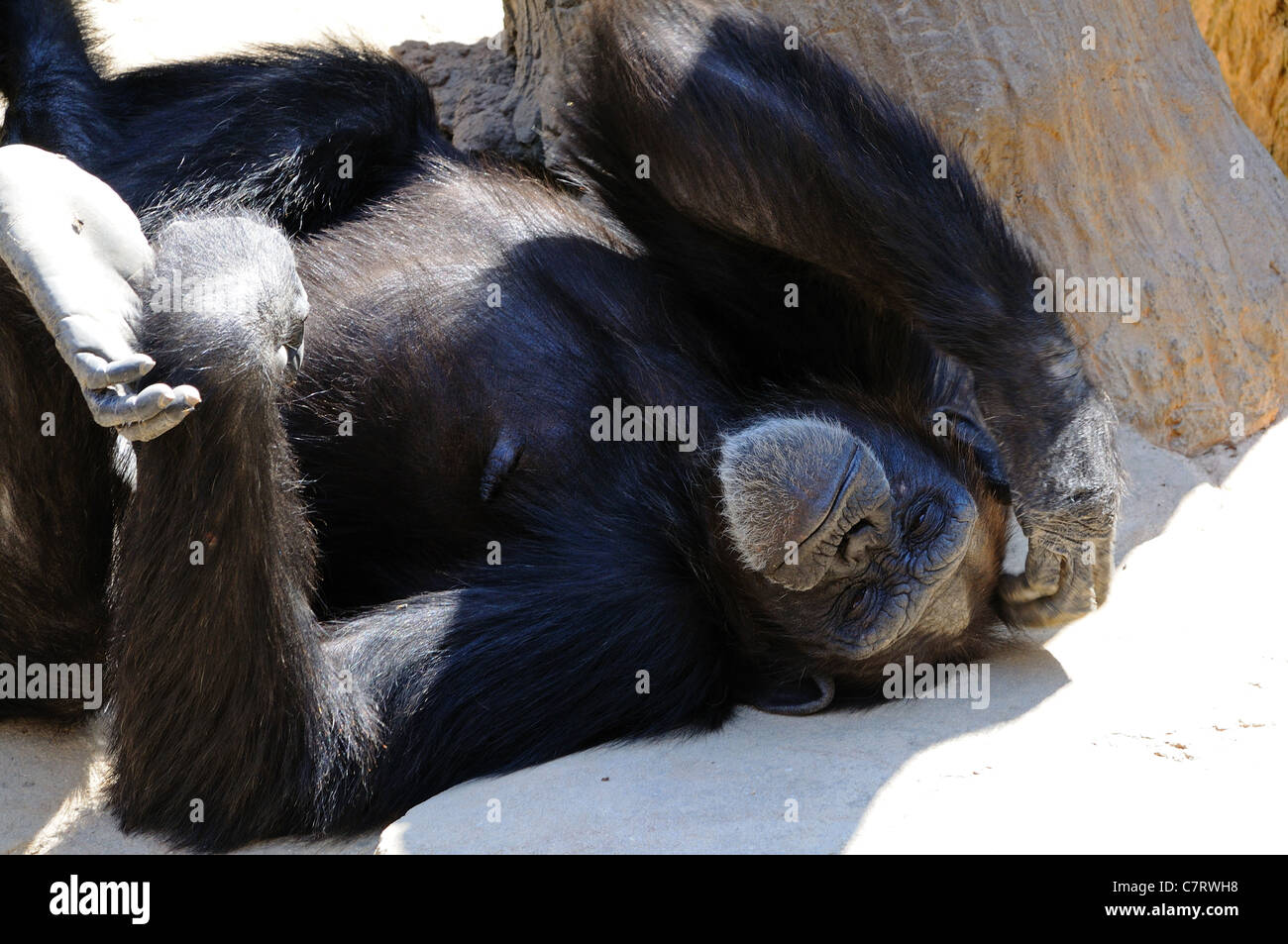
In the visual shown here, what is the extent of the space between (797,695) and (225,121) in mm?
2040

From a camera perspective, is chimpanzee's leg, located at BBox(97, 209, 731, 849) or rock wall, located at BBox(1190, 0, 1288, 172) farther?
rock wall, located at BBox(1190, 0, 1288, 172)

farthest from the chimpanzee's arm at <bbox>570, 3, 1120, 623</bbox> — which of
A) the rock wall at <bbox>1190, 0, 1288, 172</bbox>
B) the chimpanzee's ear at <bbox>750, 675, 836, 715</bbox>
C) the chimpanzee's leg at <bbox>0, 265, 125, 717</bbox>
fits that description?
the rock wall at <bbox>1190, 0, 1288, 172</bbox>

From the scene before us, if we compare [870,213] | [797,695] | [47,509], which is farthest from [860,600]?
[47,509]

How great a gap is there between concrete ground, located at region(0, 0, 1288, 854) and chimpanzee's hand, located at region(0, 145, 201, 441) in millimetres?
942

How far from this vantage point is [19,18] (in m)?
3.62

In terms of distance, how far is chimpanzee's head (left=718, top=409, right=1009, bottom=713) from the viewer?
2.81m

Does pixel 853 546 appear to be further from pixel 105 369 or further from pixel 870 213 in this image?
pixel 105 369

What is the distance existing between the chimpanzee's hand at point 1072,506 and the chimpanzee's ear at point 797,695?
1.68 ft

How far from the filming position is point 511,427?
3129 millimetres

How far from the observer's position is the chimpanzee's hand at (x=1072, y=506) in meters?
2.87

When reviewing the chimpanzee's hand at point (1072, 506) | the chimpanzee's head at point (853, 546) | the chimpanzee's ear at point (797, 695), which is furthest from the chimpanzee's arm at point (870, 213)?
the chimpanzee's ear at point (797, 695)

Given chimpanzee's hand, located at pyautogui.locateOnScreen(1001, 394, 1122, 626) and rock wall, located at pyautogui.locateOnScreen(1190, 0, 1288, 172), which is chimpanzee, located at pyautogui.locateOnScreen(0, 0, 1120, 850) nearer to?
chimpanzee's hand, located at pyautogui.locateOnScreen(1001, 394, 1122, 626)

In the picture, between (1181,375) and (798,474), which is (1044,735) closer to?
(798,474)

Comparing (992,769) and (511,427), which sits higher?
(511,427)
